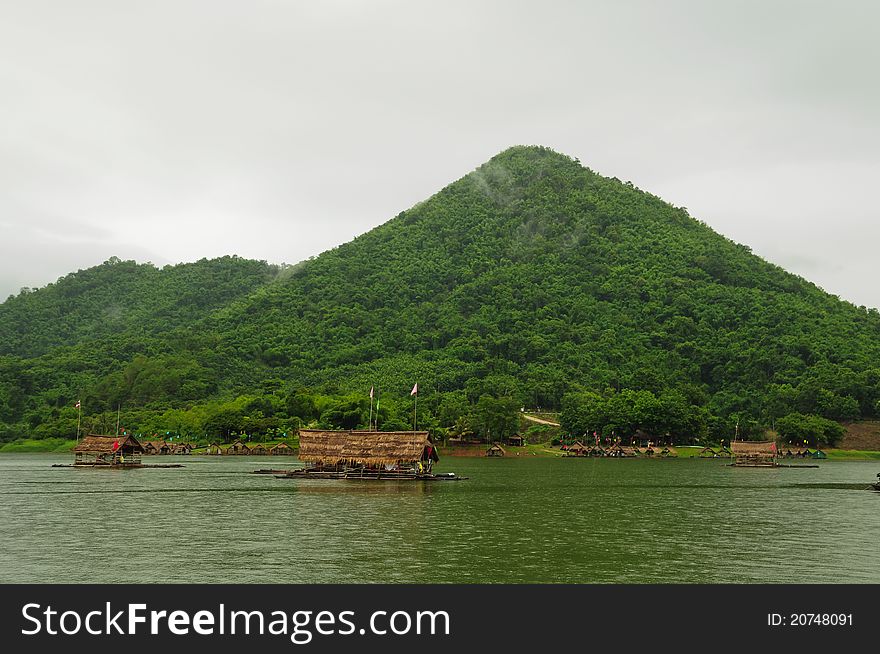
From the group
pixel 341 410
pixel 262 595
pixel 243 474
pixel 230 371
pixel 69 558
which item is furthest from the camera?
pixel 230 371

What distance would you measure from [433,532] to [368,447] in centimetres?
3241

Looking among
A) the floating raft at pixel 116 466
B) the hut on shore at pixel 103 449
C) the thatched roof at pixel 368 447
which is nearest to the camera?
the thatched roof at pixel 368 447

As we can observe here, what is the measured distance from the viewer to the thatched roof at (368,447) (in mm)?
63719

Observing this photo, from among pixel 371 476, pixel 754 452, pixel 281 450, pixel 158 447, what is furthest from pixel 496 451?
pixel 371 476

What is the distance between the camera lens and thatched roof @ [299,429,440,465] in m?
63.7

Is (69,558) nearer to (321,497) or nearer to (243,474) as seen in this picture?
(321,497)

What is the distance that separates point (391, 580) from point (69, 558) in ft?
40.6

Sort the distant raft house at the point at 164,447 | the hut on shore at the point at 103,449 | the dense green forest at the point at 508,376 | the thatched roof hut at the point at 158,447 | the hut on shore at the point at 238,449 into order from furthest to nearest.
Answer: the dense green forest at the point at 508,376 → the distant raft house at the point at 164,447 → the thatched roof hut at the point at 158,447 → the hut on shore at the point at 238,449 → the hut on shore at the point at 103,449

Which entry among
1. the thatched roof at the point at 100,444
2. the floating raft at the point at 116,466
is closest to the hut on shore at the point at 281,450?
the floating raft at the point at 116,466

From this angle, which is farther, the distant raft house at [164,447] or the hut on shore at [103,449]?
the distant raft house at [164,447]

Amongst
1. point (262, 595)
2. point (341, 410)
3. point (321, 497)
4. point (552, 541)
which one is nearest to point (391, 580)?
point (262, 595)

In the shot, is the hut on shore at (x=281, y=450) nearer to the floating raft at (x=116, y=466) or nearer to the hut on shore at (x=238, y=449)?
the hut on shore at (x=238, y=449)

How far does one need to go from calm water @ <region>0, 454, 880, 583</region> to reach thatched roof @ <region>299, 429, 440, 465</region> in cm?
415

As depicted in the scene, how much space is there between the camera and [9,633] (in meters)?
16.9
